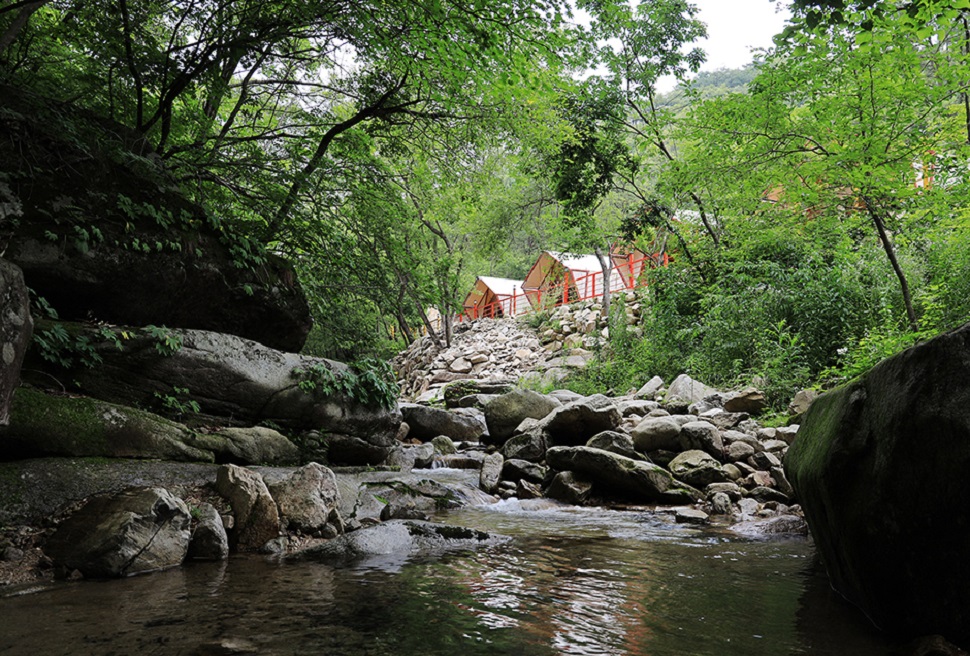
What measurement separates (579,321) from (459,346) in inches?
262

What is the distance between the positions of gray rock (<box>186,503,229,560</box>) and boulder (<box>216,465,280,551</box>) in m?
0.28

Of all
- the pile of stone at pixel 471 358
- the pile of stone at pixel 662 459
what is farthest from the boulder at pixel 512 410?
the pile of stone at pixel 471 358

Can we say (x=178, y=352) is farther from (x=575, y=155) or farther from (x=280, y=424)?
(x=575, y=155)

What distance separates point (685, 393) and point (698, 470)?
4.18m

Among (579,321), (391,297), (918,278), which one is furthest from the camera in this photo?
(579,321)

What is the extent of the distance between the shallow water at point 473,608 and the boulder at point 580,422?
451 centimetres

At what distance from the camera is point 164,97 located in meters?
7.94

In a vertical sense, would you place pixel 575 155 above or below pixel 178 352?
above

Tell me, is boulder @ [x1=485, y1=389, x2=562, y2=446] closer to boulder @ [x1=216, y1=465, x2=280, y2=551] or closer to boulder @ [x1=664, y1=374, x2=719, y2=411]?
boulder @ [x1=664, y1=374, x2=719, y2=411]

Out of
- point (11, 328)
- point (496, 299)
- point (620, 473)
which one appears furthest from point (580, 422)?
point (496, 299)

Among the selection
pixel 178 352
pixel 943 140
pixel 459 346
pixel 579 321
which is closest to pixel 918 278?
pixel 943 140

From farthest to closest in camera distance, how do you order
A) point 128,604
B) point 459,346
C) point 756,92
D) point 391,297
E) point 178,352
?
1. point 459,346
2. point 391,297
3. point 756,92
4. point 178,352
5. point 128,604

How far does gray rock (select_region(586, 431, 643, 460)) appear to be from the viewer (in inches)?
344

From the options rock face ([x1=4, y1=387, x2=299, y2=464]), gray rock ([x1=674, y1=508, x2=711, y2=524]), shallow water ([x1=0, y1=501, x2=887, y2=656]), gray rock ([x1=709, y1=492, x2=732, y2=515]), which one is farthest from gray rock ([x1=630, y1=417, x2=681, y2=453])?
rock face ([x1=4, y1=387, x2=299, y2=464])
